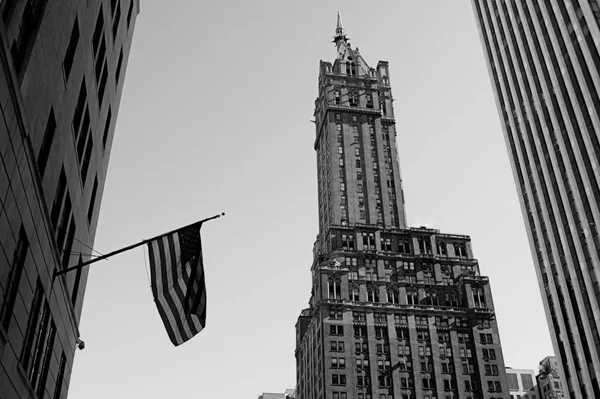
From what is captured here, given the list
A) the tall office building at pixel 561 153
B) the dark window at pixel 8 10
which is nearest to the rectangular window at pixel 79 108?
the dark window at pixel 8 10

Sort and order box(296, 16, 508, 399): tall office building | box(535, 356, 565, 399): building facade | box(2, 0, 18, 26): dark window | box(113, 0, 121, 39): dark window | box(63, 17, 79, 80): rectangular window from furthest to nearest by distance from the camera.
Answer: box(535, 356, 565, 399): building facade → box(296, 16, 508, 399): tall office building → box(113, 0, 121, 39): dark window → box(63, 17, 79, 80): rectangular window → box(2, 0, 18, 26): dark window

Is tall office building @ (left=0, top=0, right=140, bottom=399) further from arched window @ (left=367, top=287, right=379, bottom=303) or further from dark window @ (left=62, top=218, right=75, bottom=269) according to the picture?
arched window @ (left=367, top=287, right=379, bottom=303)

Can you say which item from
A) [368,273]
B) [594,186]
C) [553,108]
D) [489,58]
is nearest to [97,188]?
[594,186]

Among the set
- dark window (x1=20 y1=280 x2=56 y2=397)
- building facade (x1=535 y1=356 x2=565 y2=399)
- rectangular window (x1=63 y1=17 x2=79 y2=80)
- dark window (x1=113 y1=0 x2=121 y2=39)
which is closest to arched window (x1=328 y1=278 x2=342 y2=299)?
building facade (x1=535 y1=356 x2=565 y2=399)

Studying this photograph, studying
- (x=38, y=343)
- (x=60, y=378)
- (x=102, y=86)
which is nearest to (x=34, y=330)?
(x=38, y=343)

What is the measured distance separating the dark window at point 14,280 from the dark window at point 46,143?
325 cm

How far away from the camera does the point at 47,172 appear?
25.9m

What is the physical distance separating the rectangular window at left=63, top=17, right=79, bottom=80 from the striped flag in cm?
986

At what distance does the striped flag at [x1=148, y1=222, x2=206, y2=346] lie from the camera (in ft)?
76.1

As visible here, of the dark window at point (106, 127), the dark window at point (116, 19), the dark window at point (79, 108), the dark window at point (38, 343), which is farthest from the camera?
the dark window at point (106, 127)

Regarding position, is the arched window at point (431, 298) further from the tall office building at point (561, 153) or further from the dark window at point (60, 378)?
the dark window at point (60, 378)

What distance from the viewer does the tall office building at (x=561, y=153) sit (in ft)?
237

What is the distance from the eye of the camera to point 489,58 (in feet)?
329

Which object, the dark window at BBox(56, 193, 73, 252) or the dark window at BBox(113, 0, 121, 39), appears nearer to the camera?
the dark window at BBox(56, 193, 73, 252)
